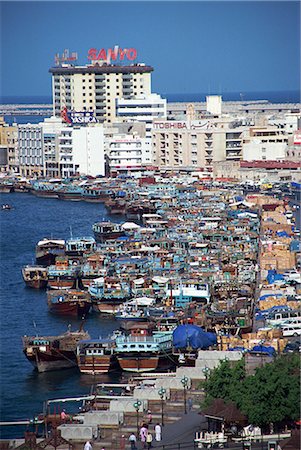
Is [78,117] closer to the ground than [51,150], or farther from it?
farther from it

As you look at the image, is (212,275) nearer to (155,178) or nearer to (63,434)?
(63,434)

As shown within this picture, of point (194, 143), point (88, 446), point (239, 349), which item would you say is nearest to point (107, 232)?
point (239, 349)

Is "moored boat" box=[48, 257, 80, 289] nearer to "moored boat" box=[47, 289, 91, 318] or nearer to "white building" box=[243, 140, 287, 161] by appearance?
"moored boat" box=[47, 289, 91, 318]

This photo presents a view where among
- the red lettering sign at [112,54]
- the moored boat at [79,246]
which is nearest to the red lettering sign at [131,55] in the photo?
the red lettering sign at [112,54]

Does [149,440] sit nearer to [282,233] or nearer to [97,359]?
[97,359]

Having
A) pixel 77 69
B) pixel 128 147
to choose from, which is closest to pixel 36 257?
pixel 128 147

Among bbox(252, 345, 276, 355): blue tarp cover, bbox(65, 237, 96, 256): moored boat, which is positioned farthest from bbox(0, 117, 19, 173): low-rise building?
bbox(252, 345, 276, 355): blue tarp cover
